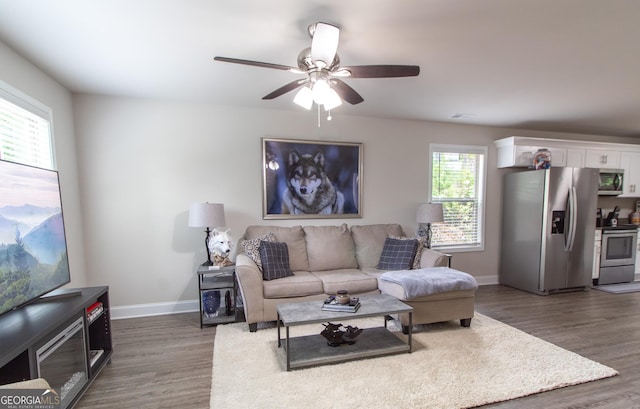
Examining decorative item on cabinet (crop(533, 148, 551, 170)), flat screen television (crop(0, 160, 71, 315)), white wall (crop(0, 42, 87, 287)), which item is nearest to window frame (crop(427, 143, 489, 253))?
decorative item on cabinet (crop(533, 148, 551, 170))

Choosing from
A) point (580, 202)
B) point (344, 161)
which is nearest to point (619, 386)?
point (580, 202)

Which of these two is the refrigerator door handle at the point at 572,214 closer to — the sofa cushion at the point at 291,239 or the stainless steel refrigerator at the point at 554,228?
the stainless steel refrigerator at the point at 554,228

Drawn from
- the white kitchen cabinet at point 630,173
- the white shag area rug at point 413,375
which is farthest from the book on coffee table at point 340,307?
the white kitchen cabinet at point 630,173

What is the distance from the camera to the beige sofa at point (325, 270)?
9.78 feet

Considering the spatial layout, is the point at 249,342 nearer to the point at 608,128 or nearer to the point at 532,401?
the point at 532,401

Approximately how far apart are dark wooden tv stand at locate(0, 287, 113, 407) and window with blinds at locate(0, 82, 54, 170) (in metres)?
1.16

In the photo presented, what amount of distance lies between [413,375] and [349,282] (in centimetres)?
115

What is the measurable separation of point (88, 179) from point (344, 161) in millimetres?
3024

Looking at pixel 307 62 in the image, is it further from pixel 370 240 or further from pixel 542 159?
pixel 542 159

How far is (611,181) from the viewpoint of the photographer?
4.91 m

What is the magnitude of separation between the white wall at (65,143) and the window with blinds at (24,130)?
80 millimetres

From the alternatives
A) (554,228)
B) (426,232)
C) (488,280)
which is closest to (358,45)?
(426,232)

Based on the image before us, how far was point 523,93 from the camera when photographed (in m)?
3.20

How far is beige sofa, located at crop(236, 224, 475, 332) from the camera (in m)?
2.98
